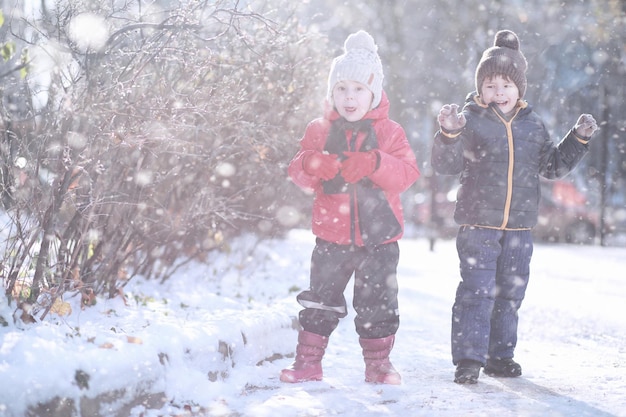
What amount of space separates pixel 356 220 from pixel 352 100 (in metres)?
0.68

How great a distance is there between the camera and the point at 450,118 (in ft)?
13.8

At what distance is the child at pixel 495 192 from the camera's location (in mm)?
4383

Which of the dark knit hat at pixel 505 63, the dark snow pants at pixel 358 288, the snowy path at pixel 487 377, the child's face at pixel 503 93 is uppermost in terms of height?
the dark knit hat at pixel 505 63

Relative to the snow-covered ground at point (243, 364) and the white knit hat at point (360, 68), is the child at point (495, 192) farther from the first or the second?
the white knit hat at point (360, 68)

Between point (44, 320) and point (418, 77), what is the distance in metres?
18.6

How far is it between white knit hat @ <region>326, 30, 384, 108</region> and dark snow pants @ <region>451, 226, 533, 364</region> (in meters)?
0.99

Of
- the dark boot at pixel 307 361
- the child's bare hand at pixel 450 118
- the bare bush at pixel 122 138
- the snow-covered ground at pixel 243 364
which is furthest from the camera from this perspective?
the dark boot at pixel 307 361

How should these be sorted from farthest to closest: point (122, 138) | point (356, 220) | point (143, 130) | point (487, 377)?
point (487, 377)
point (356, 220)
point (143, 130)
point (122, 138)

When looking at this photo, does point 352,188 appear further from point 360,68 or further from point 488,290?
point 488,290

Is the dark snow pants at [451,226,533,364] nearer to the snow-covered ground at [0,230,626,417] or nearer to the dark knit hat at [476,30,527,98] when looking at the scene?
the snow-covered ground at [0,230,626,417]

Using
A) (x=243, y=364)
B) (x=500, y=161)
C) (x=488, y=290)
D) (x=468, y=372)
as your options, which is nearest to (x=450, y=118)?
(x=500, y=161)

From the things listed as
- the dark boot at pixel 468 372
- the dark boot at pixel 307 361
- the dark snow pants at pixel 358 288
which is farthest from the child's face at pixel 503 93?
the dark boot at pixel 307 361

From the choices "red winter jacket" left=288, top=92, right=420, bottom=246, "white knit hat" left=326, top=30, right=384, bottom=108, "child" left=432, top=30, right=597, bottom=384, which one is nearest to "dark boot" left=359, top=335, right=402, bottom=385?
"child" left=432, top=30, right=597, bottom=384

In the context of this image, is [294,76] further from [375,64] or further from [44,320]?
[44,320]
